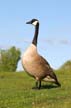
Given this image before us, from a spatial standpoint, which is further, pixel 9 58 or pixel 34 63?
pixel 9 58

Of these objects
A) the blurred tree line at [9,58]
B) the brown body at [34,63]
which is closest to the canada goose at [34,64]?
the brown body at [34,63]

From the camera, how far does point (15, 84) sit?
28.7 metres

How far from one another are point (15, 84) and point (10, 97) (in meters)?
8.94

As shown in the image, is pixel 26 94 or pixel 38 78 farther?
pixel 38 78

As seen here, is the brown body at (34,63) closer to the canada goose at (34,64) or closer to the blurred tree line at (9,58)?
the canada goose at (34,64)

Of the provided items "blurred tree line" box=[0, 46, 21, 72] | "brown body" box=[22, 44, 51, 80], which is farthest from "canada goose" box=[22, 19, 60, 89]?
"blurred tree line" box=[0, 46, 21, 72]

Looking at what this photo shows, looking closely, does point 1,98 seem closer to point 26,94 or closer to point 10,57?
point 26,94

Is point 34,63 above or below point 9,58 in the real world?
above

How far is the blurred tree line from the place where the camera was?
375ft

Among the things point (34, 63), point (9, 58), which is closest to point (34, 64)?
point (34, 63)

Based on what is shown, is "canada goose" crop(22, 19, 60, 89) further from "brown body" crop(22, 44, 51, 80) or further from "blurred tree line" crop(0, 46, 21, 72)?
"blurred tree line" crop(0, 46, 21, 72)

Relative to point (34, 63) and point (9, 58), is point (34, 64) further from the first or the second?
point (9, 58)

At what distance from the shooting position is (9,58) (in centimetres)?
12225

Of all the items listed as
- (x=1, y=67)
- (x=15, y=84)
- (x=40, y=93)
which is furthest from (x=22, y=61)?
(x=1, y=67)
